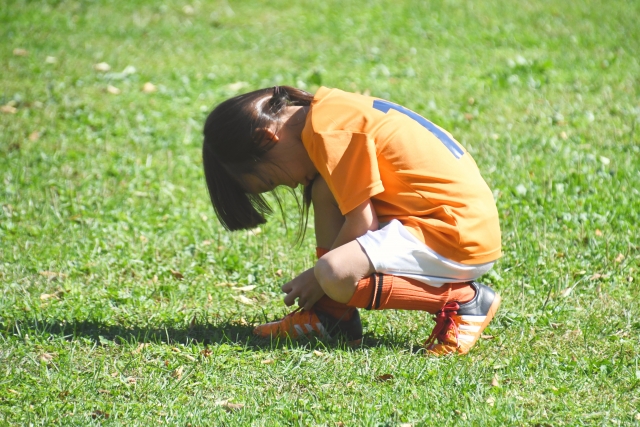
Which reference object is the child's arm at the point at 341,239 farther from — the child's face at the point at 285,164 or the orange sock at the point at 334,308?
the child's face at the point at 285,164

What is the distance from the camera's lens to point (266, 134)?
2.92 metres

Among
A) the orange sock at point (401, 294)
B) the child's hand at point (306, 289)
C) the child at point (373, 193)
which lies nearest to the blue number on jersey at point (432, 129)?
the child at point (373, 193)

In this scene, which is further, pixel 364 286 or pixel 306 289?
pixel 306 289

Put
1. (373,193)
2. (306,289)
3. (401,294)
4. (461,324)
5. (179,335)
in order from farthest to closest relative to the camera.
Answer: (179,335) < (306,289) < (461,324) < (401,294) < (373,193)

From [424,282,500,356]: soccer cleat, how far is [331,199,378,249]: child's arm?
1.51 ft

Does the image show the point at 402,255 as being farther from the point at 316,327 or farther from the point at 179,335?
the point at 179,335

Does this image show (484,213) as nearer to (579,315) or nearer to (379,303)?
(379,303)

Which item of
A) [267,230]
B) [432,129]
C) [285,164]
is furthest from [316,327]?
[267,230]

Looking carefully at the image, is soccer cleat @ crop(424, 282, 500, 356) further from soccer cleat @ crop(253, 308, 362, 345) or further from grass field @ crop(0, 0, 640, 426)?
soccer cleat @ crop(253, 308, 362, 345)

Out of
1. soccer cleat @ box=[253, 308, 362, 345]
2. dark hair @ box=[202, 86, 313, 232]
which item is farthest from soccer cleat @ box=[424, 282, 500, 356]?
dark hair @ box=[202, 86, 313, 232]

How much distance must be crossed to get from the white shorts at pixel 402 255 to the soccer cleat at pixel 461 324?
0.19 m

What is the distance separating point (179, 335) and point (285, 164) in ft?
2.89

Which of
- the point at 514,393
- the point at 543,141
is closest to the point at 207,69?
the point at 543,141

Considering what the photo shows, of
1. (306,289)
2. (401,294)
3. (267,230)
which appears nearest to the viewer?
(401,294)
